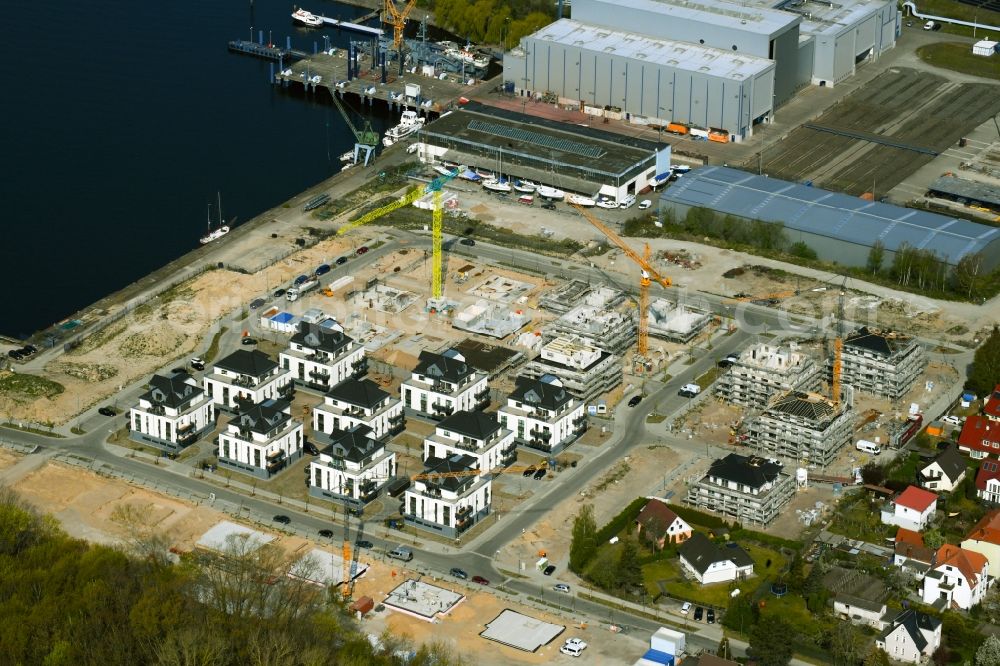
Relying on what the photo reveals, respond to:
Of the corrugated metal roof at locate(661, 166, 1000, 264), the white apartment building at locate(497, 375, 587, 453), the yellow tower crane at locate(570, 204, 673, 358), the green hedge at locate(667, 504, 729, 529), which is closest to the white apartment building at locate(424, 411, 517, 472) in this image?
the white apartment building at locate(497, 375, 587, 453)

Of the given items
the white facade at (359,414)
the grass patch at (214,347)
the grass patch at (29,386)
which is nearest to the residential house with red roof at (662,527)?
the white facade at (359,414)

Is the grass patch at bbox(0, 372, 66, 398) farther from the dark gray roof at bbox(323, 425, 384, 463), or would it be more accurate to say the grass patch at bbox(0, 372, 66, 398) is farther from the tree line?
the dark gray roof at bbox(323, 425, 384, 463)

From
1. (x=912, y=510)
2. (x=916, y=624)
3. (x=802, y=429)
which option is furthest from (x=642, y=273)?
(x=916, y=624)

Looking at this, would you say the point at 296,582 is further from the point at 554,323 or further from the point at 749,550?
the point at 554,323

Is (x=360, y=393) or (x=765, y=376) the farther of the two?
(x=765, y=376)

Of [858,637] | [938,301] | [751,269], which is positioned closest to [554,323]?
[751,269]

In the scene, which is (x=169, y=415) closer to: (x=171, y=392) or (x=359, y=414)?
(x=171, y=392)

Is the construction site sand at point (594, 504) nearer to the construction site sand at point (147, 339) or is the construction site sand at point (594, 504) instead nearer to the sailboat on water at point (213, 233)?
the construction site sand at point (147, 339)
